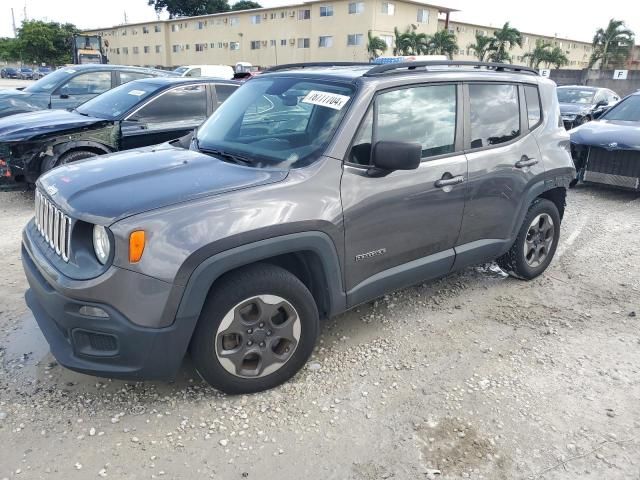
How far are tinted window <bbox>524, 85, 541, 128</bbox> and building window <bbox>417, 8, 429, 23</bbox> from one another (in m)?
48.5

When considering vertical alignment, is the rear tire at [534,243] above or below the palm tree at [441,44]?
below

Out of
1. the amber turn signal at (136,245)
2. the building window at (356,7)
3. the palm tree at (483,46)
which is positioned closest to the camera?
the amber turn signal at (136,245)

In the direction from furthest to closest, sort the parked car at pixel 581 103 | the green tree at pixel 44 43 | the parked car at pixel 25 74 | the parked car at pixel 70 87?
the green tree at pixel 44 43 → the parked car at pixel 25 74 → the parked car at pixel 581 103 → the parked car at pixel 70 87

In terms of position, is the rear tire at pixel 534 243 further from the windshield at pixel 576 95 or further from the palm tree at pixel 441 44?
the palm tree at pixel 441 44

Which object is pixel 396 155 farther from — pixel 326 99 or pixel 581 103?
pixel 581 103

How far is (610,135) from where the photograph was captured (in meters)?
7.66

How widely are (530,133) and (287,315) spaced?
265 cm

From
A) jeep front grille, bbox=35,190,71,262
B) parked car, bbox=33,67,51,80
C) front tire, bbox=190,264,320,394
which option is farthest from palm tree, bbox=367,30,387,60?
front tire, bbox=190,264,320,394

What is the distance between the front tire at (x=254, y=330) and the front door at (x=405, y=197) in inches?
16.2

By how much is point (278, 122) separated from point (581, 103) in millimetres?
14997

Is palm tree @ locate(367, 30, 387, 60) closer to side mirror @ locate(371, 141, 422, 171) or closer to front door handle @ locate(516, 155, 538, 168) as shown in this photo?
front door handle @ locate(516, 155, 538, 168)

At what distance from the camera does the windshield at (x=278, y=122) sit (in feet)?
10.3

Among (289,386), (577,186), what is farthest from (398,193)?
(577,186)

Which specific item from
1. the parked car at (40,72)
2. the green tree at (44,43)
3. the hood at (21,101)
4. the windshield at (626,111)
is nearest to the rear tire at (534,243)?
the windshield at (626,111)
